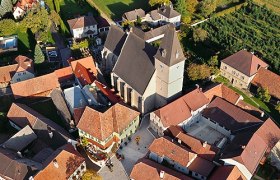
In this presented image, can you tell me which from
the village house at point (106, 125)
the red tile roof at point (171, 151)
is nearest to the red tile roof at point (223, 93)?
the red tile roof at point (171, 151)

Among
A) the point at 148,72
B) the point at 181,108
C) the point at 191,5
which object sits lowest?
the point at 181,108

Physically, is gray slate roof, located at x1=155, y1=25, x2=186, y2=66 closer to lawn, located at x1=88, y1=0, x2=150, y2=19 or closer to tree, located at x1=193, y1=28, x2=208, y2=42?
tree, located at x1=193, y1=28, x2=208, y2=42

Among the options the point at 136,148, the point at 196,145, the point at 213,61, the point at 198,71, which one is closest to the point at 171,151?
the point at 196,145

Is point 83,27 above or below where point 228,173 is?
above

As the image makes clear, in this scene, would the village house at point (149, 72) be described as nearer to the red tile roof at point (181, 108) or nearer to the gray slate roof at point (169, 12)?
the red tile roof at point (181, 108)

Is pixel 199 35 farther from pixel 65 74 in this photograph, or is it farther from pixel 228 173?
pixel 228 173

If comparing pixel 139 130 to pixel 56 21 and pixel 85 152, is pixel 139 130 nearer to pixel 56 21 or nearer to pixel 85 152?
pixel 85 152

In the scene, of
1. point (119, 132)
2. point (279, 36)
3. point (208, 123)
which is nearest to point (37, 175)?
point (119, 132)

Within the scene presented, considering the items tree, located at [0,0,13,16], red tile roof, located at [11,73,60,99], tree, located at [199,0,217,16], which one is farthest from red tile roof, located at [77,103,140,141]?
tree, located at [0,0,13,16]
